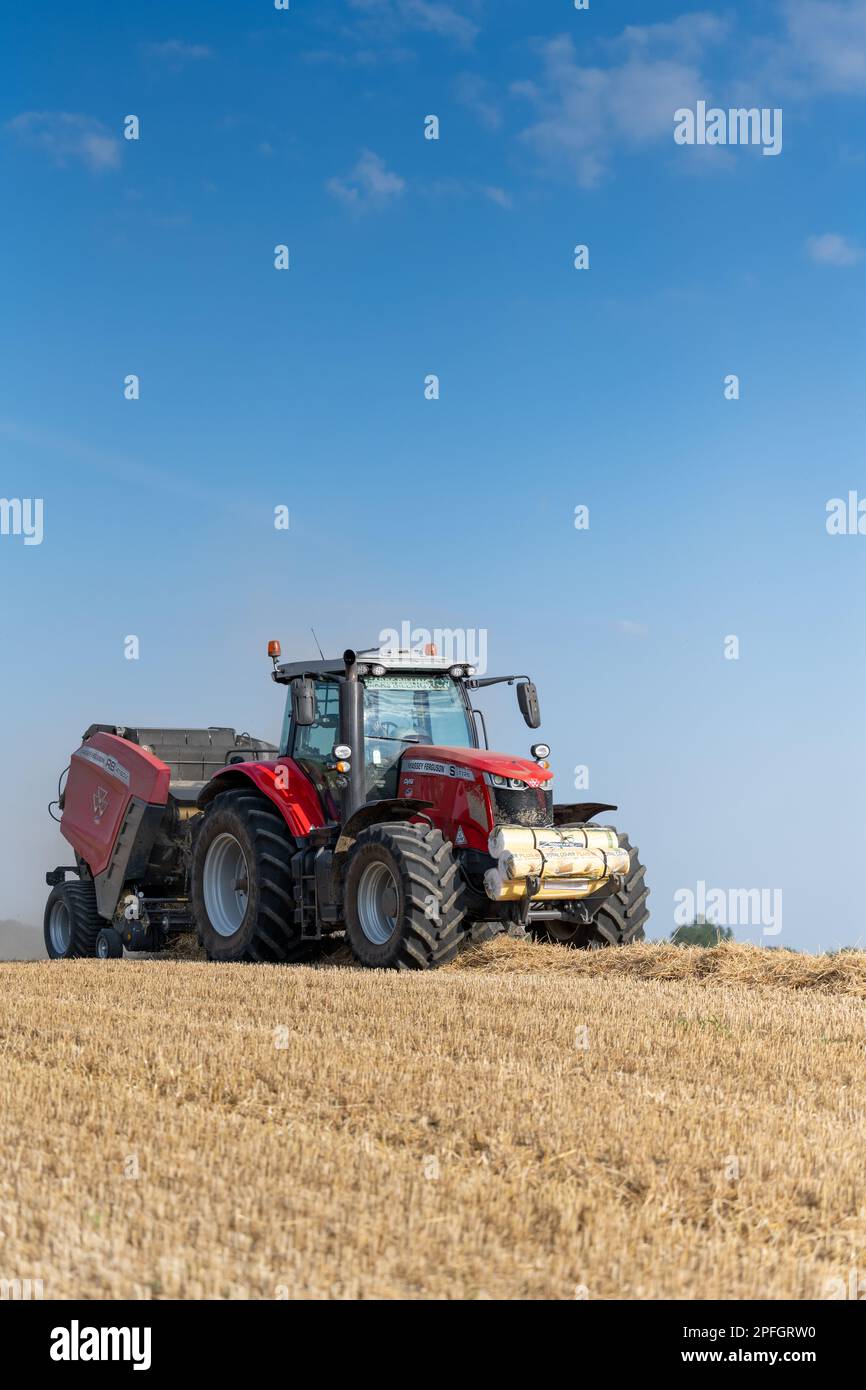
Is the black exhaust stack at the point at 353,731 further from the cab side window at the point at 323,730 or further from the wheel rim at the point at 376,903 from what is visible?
the wheel rim at the point at 376,903

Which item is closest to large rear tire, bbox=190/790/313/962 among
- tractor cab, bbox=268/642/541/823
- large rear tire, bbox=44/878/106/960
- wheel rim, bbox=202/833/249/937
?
wheel rim, bbox=202/833/249/937

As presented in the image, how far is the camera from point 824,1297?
409 centimetres

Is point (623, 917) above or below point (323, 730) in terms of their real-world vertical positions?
below

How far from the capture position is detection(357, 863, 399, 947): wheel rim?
1218cm

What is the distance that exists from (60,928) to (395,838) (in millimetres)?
8454

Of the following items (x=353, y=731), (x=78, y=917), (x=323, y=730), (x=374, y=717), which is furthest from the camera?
(x=78, y=917)

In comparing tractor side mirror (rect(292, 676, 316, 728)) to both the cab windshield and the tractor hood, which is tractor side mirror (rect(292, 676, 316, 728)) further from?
the tractor hood

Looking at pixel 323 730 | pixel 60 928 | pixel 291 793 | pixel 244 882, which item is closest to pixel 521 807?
pixel 323 730

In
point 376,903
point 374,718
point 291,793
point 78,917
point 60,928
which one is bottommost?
point 60,928

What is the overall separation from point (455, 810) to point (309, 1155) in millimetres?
7392

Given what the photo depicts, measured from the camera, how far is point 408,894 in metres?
11.5

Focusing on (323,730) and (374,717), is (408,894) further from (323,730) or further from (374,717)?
(323,730)

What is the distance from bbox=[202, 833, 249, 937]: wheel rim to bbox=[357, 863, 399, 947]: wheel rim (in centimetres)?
232
